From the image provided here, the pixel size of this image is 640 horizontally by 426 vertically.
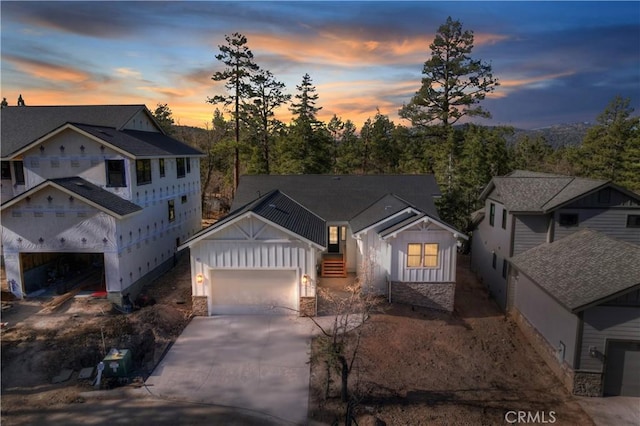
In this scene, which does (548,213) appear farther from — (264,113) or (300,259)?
(264,113)

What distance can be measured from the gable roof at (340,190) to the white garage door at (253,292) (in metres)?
6.01

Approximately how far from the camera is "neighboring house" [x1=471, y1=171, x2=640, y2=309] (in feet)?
52.4

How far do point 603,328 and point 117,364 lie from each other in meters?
14.9

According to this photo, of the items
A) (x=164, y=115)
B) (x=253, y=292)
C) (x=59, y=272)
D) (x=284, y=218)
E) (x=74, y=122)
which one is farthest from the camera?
(x=164, y=115)

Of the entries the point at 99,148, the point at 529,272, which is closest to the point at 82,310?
the point at 99,148

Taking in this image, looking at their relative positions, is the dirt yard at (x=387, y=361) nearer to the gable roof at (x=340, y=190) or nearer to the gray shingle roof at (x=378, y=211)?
the gray shingle roof at (x=378, y=211)

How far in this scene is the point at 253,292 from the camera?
16875 millimetres

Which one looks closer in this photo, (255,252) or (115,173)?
(255,252)

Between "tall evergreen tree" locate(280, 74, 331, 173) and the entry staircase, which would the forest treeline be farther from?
the entry staircase

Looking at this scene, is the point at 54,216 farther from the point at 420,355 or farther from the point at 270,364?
the point at 420,355

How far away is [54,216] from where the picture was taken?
17.0m

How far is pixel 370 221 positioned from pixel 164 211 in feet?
40.3

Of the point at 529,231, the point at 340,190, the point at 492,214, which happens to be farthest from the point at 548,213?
the point at 340,190

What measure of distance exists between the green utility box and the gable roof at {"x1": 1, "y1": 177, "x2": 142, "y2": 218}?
22.2 feet
